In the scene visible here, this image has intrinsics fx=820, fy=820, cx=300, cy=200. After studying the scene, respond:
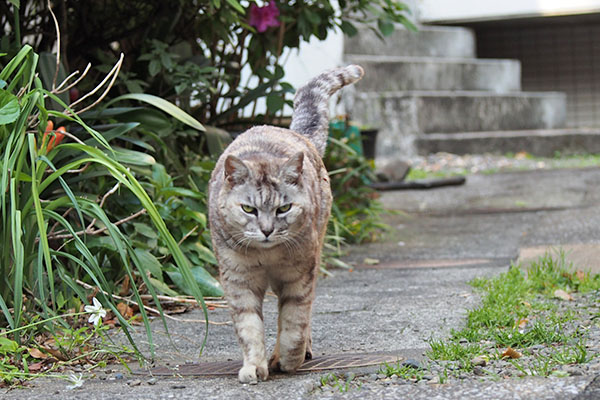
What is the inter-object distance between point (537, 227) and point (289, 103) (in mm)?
1902

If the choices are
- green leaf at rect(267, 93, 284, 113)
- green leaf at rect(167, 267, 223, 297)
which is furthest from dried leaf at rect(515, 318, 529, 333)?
green leaf at rect(267, 93, 284, 113)

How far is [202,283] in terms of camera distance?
3693 mm

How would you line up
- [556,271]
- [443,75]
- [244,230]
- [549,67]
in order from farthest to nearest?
[549,67], [443,75], [556,271], [244,230]

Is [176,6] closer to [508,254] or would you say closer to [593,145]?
[508,254]

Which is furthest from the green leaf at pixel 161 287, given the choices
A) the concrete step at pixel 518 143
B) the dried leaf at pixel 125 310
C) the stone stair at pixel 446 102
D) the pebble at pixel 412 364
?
the concrete step at pixel 518 143

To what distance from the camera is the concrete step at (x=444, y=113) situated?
10.2 meters

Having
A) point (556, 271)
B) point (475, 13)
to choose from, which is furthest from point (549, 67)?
point (556, 271)

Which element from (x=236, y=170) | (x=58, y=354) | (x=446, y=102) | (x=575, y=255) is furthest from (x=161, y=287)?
(x=446, y=102)

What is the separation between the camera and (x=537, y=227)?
5.37m

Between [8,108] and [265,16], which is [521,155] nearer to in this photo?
[265,16]

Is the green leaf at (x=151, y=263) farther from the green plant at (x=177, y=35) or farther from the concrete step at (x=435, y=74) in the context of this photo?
the concrete step at (x=435, y=74)

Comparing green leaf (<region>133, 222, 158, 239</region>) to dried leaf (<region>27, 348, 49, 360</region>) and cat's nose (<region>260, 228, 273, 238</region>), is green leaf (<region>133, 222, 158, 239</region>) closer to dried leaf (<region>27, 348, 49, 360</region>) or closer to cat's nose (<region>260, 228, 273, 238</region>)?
dried leaf (<region>27, 348, 49, 360</region>)

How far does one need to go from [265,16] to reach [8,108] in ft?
7.21

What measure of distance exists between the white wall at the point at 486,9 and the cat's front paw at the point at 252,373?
975 centimetres
